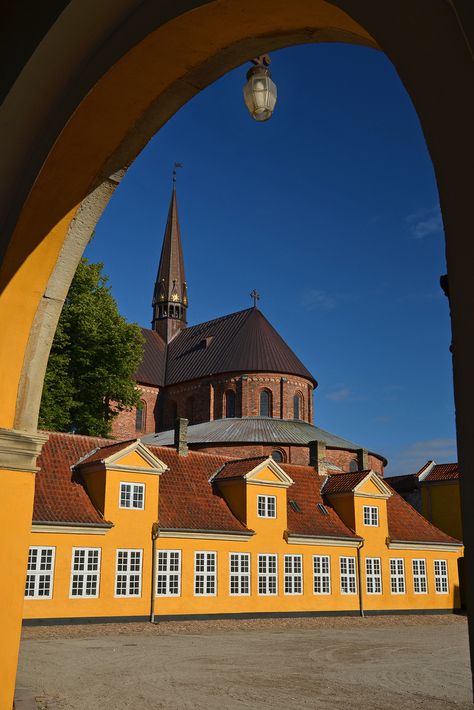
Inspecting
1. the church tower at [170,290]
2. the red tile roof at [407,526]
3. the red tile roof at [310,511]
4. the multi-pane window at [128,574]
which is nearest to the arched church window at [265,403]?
the church tower at [170,290]

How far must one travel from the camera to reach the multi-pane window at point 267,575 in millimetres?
29392

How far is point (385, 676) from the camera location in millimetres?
13352

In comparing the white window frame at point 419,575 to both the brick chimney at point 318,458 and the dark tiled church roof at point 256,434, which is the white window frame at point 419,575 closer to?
the brick chimney at point 318,458

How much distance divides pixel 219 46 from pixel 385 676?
12775 millimetres

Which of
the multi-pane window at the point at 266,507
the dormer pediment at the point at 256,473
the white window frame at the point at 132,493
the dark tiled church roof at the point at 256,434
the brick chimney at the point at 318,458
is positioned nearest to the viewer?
the white window frame at the point at 132,493

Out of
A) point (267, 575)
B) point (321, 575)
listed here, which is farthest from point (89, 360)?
point (321, 575)

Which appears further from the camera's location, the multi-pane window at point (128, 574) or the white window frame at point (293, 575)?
the white window frame at point (293, 575)

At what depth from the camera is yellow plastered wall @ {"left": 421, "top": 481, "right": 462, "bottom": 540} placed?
4106 cm

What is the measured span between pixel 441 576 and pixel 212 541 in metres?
13.7

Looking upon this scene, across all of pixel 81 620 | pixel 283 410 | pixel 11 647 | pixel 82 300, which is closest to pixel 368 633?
pixel 81 620

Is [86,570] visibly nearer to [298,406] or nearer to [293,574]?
[293,574]

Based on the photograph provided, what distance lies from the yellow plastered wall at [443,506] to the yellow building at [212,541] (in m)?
4.32

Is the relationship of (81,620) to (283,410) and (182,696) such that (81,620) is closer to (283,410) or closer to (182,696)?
(182,696)

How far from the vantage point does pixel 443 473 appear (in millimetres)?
43219
